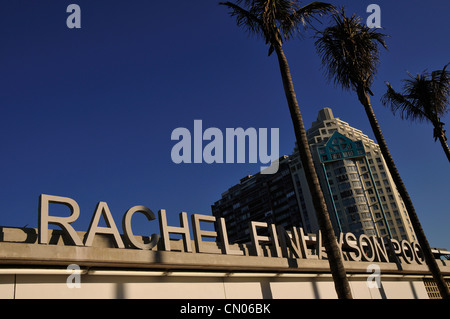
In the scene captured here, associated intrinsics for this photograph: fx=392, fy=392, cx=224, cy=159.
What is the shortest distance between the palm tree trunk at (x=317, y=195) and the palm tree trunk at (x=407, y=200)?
22.3ft

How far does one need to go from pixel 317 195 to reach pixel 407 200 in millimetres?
7819

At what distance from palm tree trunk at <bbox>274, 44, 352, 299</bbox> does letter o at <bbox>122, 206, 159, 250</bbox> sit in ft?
18.0

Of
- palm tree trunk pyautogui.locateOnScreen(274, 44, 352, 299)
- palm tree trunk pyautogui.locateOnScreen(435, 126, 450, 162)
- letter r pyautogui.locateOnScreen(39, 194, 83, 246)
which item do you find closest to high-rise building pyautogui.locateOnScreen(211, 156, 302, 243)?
palm tree trunk pyautogui.locateOnScreen(435, 126, 450, 162)

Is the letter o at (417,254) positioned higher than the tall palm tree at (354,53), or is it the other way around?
the tall palm tree at (354,53)

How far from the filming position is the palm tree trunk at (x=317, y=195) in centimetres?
1235

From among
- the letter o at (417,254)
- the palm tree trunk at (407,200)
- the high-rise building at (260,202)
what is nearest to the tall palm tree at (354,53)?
the palm tree trunk at (407,200)

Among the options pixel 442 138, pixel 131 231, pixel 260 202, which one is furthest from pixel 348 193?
pixel 131 231

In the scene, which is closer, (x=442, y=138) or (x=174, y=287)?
(x=174, y=287)

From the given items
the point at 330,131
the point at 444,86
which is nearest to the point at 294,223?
the point at 330,131

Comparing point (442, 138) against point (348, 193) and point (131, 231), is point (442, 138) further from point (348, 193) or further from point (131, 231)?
point (348, 193)

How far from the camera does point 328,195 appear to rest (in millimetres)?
118375

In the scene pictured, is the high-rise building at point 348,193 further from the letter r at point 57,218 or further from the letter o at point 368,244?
the letter r at point 57,218

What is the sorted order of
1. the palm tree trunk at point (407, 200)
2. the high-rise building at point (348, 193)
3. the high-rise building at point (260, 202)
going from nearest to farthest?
1. the palm tree trunk at point (407, 200)
2. the high-rise building at point (348, 193)
3. the high-rise building at point (260, 202)
